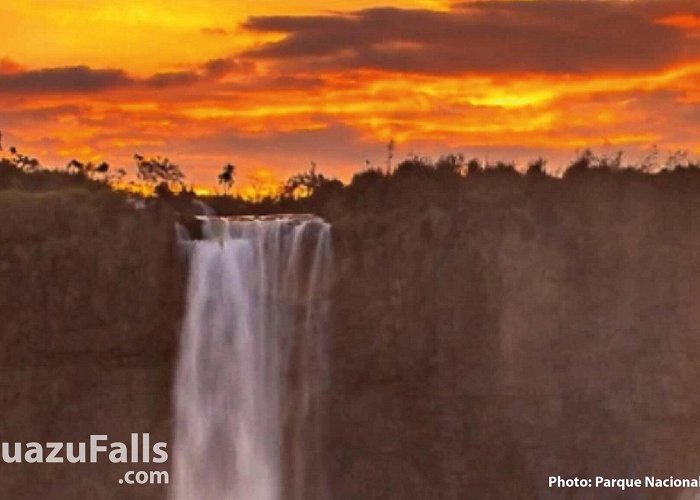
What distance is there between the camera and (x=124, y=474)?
2480 cm

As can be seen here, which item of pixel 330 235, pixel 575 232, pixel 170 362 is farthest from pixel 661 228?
pixel 170 362

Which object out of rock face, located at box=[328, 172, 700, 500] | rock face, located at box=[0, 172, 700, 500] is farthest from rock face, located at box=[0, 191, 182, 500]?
rock face, located at box=[328, 172, 700, 500]

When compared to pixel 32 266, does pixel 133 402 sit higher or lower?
lower

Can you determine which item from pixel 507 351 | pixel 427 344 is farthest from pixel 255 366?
pixel 507 351

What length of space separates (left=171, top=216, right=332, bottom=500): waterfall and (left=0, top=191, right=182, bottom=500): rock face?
39 cm

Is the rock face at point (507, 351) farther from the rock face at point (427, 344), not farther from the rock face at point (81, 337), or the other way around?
the rock face at point (81, 337)

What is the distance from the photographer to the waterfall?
24906mm

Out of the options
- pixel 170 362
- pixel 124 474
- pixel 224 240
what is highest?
pixel 224 240

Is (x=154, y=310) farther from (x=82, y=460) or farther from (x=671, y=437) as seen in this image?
(x=671, y=437)

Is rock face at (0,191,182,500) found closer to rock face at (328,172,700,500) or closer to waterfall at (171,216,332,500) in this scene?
waterfall at (171,216,332,500)

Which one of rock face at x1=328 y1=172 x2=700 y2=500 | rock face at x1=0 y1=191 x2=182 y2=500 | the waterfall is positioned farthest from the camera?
rock face at x1=328 y1=172 x2=700 y2=500

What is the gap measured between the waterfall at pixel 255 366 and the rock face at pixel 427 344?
0.28 metres

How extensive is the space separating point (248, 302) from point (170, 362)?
1413 mm

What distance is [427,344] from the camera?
25.2m
